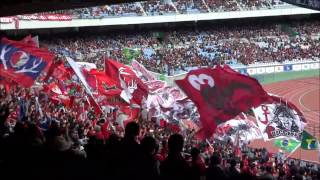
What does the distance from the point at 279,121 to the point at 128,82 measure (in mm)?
4356

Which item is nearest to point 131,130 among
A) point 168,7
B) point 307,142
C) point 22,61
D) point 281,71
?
point 307,142

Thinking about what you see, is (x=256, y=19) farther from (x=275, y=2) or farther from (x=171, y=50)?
(x=171, y=50)

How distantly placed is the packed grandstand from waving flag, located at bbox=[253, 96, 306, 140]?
2 cm

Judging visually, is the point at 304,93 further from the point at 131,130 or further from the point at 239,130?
the point at 131,130

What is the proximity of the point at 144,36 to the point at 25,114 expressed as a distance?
98.1 ft

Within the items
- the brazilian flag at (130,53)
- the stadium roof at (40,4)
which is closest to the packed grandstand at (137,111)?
the brazilian flag at (130,53)

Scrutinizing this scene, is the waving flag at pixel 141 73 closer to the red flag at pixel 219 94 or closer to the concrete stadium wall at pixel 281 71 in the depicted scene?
the red flag at pixel 219 94

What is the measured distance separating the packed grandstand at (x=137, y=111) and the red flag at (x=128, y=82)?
0.03 meters

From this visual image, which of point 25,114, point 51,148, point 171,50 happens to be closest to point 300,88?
point 171,50

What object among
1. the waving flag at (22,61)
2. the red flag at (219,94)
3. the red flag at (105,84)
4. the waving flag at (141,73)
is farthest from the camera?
the waving flag at (141,73)

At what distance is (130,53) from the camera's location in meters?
37.0

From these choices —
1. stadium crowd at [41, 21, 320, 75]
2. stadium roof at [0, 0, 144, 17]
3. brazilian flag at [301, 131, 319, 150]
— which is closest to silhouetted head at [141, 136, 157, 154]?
stadium roof at [0, 0, 144, 17]

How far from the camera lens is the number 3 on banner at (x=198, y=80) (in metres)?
8.87

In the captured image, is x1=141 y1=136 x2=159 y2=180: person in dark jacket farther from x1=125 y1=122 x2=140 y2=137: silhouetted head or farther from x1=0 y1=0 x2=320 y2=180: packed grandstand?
x1=125 y1=122 x2=140 y2=137: silhouetted head
